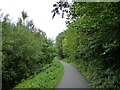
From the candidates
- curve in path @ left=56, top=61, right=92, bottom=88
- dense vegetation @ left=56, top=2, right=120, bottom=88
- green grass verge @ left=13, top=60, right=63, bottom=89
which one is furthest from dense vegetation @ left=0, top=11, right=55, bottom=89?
dense vegetation @ left=56, top=2, right=120, bottom=88

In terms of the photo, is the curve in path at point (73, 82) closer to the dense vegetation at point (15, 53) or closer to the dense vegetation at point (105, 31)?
the dense vegetation at point (105, 31)

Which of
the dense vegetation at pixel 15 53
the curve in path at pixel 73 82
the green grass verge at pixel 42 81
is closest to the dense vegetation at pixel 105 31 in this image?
the curve in path at pixel 73 82

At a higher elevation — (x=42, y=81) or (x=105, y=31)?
(x=105, y=31)

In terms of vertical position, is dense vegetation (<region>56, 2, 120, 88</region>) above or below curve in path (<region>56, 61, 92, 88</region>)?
above

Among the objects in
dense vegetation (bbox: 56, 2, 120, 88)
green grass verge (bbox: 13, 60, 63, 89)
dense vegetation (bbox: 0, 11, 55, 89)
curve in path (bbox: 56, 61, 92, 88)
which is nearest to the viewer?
dense vegetation (bbox: 56, 2, 120, 88)

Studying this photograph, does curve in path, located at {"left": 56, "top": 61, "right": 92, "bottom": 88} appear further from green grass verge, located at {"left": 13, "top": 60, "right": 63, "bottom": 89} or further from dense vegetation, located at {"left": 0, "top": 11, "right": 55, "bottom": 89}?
dense vegetation, located at {"left": 0, "top": 11, "right": 55, "bottom": 89}

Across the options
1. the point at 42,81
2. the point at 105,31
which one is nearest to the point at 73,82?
the point at 42,81

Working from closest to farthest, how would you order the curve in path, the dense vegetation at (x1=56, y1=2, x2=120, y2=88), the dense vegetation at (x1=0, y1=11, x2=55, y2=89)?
the dense vegetation at (x1=56, y1=2, x2=120, y2=88)
the curve in path
the dense vegetation at (x1=0, y1=11, x2=55, y2=89)

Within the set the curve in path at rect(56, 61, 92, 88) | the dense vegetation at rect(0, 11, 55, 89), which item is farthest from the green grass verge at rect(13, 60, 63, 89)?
the dense vegetation at rect(0, 11, 55, 89)

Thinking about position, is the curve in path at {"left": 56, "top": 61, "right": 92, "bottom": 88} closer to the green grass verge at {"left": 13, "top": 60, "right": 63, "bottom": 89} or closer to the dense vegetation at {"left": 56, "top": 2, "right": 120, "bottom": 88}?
the green grass verge at {"left": 13, "top": 60, "right": 63, "bottom": 89}

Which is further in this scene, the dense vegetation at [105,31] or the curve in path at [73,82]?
the curve in path at [73,82]

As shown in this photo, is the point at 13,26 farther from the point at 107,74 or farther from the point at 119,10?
the point at 119,10

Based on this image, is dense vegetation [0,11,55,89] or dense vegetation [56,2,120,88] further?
dense vegetation [0,11,55,89]

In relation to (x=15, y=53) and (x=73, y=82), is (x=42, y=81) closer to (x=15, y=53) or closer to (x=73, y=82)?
(x=73, y=82)
